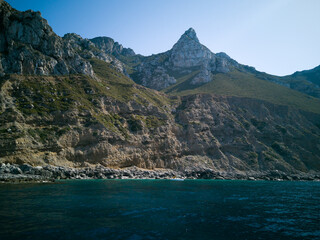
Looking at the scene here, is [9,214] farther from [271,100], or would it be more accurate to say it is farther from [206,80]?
[206,80]

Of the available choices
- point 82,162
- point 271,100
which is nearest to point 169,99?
point 271,100

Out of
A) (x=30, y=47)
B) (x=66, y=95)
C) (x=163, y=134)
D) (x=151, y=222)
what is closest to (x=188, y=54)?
(x=163, y=134)

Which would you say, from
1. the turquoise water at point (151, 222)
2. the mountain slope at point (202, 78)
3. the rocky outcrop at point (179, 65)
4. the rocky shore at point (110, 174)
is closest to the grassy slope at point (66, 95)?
the rocky shore at point (110, 174)

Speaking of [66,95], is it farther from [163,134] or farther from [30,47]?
[163,134]

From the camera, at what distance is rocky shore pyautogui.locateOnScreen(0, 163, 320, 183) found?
42.6 meters

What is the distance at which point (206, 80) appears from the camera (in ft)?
485

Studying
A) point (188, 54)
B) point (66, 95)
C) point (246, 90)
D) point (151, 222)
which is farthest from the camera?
point (188, 54)

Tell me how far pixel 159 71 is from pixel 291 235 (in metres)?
171

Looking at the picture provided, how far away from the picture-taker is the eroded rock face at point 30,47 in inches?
2852

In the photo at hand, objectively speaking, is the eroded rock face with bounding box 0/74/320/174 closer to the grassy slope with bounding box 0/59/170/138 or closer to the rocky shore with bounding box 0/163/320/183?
the grassy slope with bounding box 0/59/170/138

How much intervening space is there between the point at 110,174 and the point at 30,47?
2349 inches

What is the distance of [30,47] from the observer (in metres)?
77.1

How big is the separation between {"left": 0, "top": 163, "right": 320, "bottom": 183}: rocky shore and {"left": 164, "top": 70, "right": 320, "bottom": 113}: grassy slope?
54.2m

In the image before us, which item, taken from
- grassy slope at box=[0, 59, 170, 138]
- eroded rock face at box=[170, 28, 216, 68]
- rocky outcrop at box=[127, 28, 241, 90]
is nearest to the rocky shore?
grassy slope at box=[0, 59, 170, 138]
